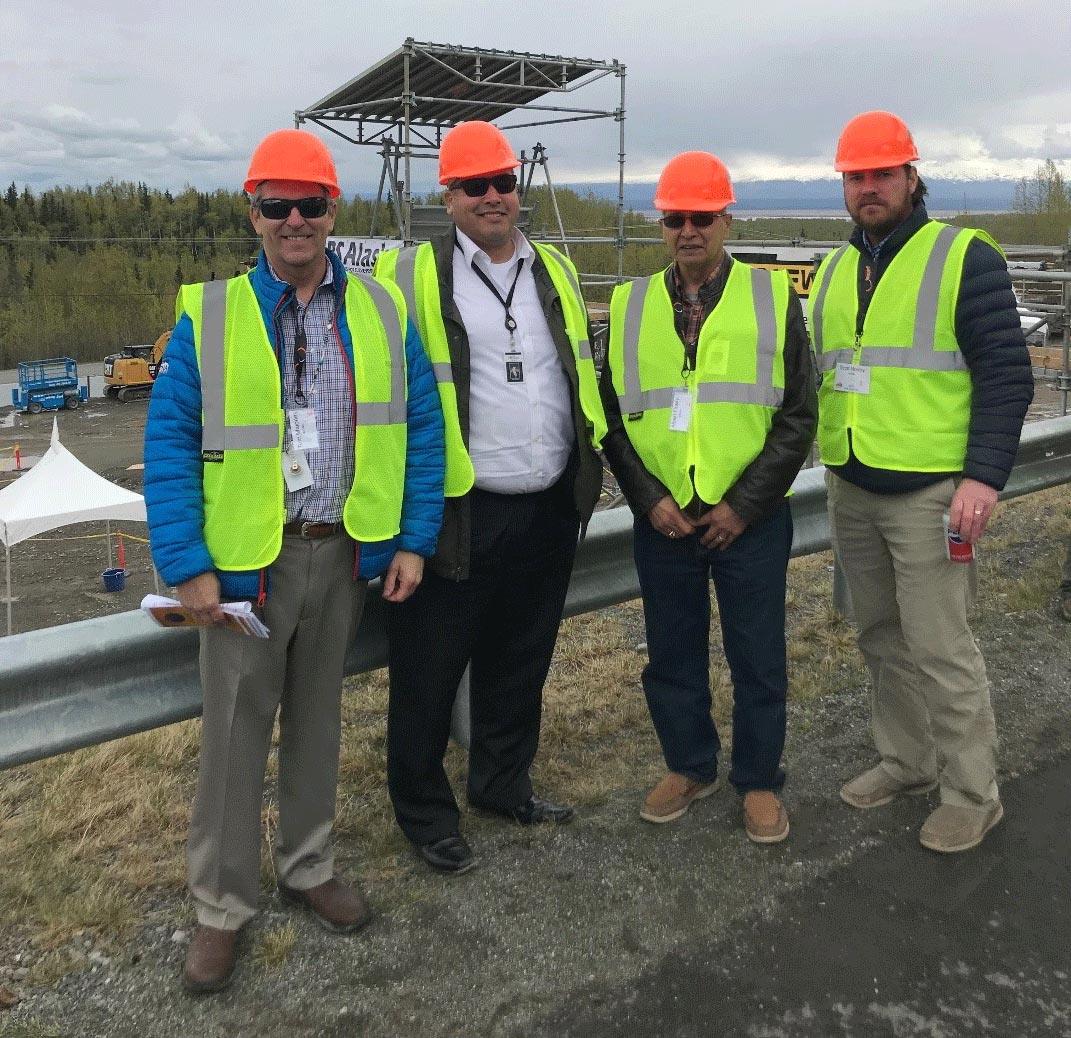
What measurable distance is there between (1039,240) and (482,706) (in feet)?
199

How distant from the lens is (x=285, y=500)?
2658 mm

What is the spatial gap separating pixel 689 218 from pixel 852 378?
75 centimetres

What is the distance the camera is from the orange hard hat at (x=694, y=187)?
10.4ft

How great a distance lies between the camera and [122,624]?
2.72 metres

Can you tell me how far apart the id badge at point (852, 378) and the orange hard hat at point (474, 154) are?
1266 millimetres

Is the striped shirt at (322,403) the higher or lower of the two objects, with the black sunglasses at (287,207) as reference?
lower

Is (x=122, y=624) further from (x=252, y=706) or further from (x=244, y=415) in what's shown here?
(x=244, y=415)

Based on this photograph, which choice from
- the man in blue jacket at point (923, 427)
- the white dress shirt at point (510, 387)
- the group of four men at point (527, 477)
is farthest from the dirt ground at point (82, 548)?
the man in blue jacket at point (923, 427)

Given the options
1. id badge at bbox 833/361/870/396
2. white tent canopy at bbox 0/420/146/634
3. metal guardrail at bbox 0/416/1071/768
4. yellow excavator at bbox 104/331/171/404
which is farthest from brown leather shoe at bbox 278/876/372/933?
yellow excavator at bbox 104/331/171/404

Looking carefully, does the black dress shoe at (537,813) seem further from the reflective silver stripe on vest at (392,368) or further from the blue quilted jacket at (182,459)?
the reflective silver stripe on vest at (392,368)

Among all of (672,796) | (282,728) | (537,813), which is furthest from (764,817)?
(282,728)

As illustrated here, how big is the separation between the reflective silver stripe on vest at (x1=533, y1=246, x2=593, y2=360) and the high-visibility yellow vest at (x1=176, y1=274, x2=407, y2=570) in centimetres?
78

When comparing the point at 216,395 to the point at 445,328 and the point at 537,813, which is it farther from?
the point at 537,813

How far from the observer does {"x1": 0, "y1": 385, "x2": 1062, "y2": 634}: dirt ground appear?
1529cm
